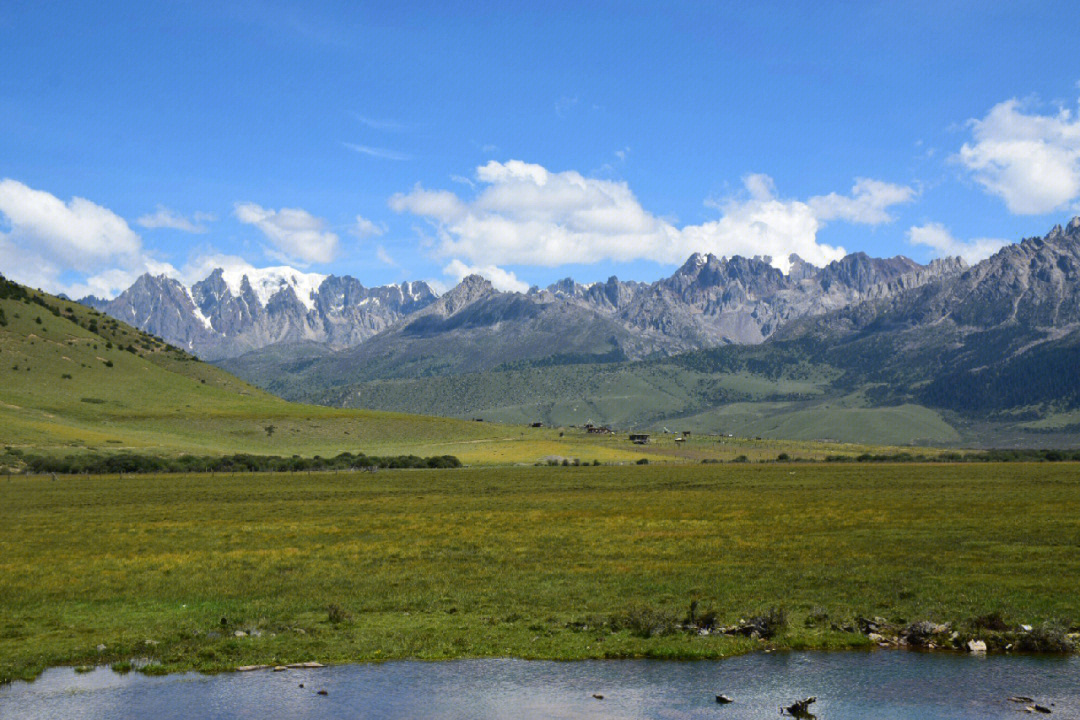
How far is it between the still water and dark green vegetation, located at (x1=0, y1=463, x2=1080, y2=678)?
52.6 inches

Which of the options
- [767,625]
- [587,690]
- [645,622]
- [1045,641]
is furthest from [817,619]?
[587,690]

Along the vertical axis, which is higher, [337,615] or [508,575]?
[508,575]

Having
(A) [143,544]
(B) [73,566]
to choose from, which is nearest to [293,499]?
(A) [143,544]

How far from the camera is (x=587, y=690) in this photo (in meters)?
26.9

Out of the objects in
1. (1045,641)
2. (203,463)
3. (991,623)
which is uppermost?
(991,623)

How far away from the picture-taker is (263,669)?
96.0 ft

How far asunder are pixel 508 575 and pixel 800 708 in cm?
2084

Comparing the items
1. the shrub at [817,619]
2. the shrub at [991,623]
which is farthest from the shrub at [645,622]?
the shrub at [991,623]

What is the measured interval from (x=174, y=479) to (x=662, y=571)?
4035 inches

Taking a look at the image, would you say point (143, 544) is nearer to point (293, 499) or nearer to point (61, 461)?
point (293, 499)

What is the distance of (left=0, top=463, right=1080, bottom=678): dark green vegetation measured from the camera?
31.9 meters

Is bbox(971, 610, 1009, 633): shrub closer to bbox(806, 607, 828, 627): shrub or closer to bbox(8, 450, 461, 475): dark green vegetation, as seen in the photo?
bbox(806, 607, 828, 627): shrub

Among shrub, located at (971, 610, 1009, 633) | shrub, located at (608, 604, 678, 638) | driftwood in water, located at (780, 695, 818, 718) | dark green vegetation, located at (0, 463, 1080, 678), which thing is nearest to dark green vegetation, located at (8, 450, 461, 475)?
dark green vegetation, located at (0, 463, 1080, 678)

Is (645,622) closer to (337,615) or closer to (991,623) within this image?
(337,615)
